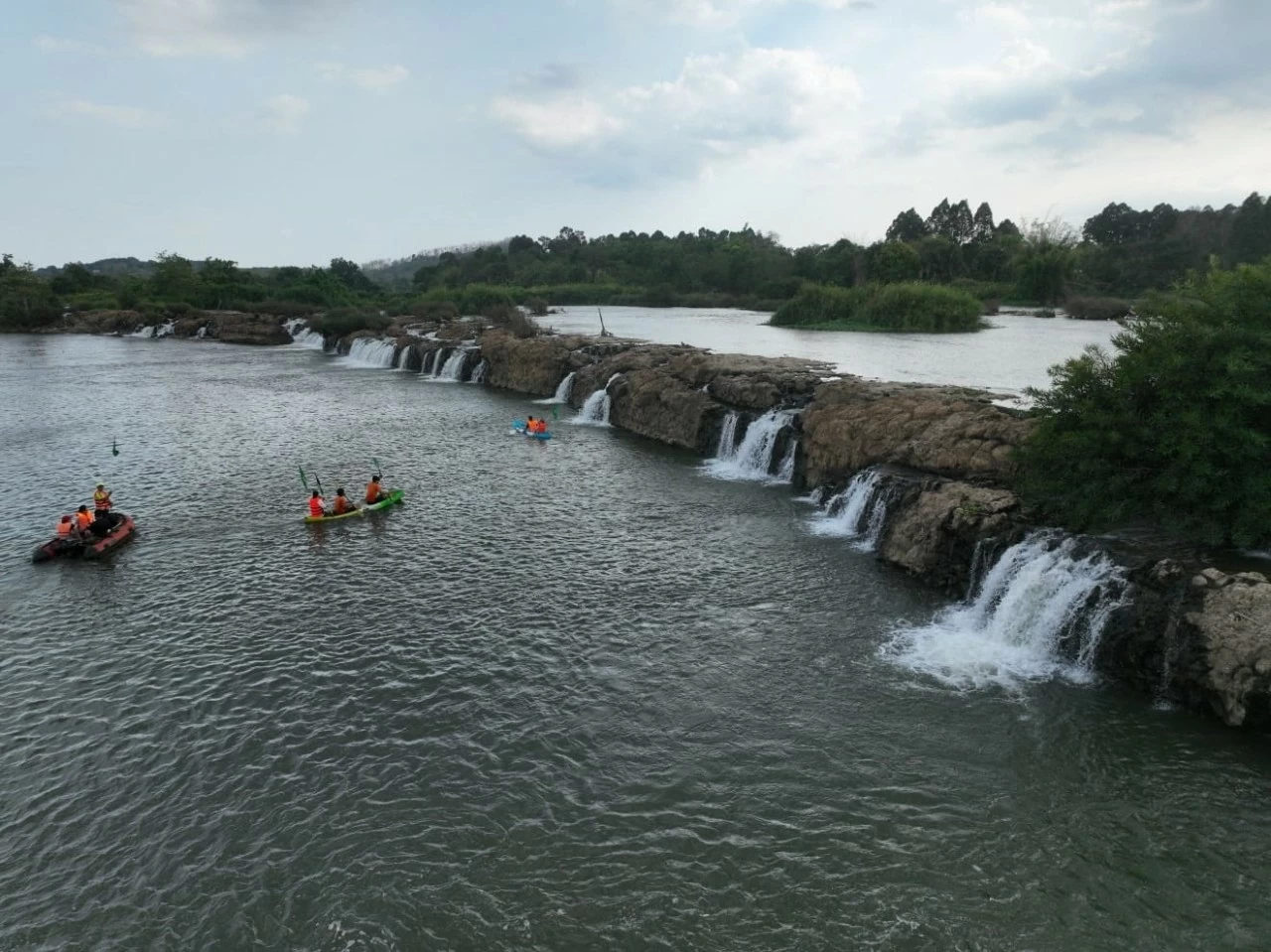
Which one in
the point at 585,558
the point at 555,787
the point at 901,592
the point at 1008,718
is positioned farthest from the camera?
the point at 585,558

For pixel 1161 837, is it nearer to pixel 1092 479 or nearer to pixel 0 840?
pixel 1092 479

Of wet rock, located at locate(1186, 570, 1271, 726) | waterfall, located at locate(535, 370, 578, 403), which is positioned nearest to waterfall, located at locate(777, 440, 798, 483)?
wet rock, located at locate(1186, 570, 1271, 726)

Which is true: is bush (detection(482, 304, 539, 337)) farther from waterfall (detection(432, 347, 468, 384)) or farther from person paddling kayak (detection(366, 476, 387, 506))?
person paddling kayak (detection(366, 476, 387, 506))

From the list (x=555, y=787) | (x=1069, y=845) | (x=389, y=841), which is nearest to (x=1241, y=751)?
(x=1069, y=845)

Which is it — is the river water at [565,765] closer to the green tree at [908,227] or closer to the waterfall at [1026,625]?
the waterfall at [1026,625]

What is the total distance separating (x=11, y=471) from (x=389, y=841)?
107 feet

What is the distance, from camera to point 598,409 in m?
44.7

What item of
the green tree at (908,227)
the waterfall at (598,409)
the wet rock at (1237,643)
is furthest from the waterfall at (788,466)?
the green tree at (908,227)

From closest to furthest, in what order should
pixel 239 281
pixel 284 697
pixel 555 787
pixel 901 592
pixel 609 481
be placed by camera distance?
1. pixel 555 787
2. pixel 284 697
3. pixel 901 592
4. pixel 609 481
5. pixel 239 281

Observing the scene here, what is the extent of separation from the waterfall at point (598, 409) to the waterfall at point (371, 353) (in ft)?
101

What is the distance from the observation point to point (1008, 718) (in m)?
14.7

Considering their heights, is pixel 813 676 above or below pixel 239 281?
below

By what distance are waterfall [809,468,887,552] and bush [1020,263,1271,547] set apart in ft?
16.2

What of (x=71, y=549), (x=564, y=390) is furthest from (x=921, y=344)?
(x=71, y=549)
